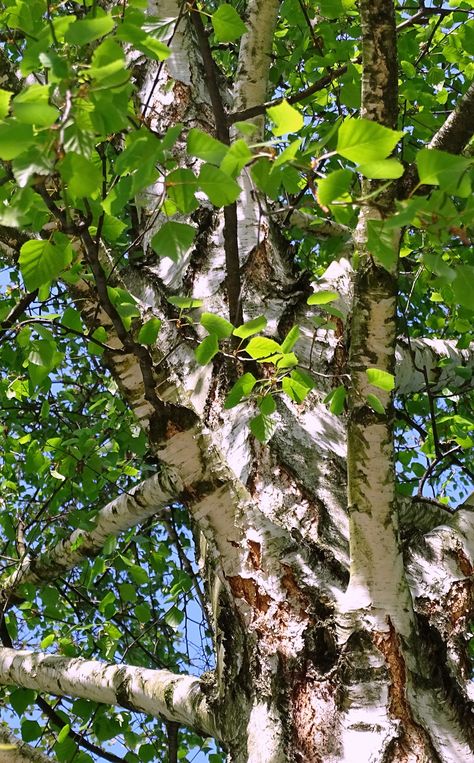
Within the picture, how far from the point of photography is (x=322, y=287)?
2549 millimetres

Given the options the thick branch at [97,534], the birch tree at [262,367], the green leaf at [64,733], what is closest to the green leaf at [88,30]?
the birch tree at [262,367]

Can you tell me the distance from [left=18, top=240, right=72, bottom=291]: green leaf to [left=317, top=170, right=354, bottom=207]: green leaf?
0.62 meters

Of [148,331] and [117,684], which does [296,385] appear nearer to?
[148,331]

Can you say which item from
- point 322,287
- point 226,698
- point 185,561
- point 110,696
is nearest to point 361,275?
point 322,287

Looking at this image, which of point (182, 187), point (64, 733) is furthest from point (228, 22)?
point (64, 733)

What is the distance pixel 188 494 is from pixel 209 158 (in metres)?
0.99

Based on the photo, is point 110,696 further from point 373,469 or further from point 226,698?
point 373,469

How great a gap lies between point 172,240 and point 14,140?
380 mm

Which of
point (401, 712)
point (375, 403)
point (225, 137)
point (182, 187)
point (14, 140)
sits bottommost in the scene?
point (401, 712)

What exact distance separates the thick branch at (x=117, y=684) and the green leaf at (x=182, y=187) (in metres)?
1.26

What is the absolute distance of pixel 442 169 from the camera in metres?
1.15

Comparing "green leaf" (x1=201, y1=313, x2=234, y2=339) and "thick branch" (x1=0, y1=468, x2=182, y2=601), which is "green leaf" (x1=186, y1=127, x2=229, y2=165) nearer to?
"green leaf" (x1=201, y1=313, x2=234, y2=339)

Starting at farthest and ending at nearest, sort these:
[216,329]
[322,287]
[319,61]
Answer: [319,61] → [322,287] → [216,329]

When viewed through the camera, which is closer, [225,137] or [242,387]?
[242,387]
